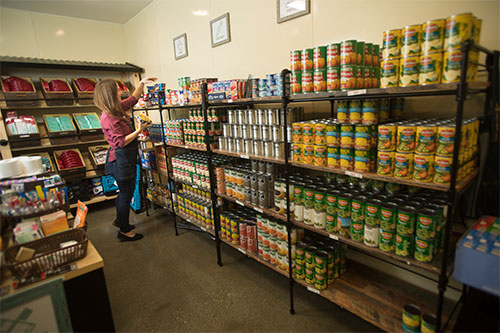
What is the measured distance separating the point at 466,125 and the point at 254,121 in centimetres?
154

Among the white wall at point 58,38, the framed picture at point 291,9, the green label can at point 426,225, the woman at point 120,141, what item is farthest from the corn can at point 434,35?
the white wall at point 58,38

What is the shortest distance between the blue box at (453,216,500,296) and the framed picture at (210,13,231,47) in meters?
3.12

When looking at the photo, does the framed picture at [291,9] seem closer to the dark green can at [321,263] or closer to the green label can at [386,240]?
the green label can at [386,240]

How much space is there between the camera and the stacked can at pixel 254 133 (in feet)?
7.52

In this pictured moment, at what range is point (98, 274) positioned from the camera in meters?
1.55

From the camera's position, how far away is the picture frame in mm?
4137

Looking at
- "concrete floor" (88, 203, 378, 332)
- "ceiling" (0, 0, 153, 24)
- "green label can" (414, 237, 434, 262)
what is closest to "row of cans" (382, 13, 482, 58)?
"green label can" (414, 237, 434, 262)

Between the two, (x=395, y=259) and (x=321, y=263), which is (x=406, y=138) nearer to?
(x=395, y=259)

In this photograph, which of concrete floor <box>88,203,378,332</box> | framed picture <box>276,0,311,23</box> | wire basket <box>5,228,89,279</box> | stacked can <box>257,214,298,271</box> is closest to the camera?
wire basket <box>5,228,89,279</box>

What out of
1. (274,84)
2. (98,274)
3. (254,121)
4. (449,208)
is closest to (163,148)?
(254,121)

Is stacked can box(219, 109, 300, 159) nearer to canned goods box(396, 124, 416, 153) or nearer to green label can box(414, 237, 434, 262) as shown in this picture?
canned goods box(396, 124, 416, 153)

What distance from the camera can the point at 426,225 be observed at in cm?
153

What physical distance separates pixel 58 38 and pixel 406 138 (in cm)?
593

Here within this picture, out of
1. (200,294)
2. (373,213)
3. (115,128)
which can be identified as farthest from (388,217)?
(115,128)
